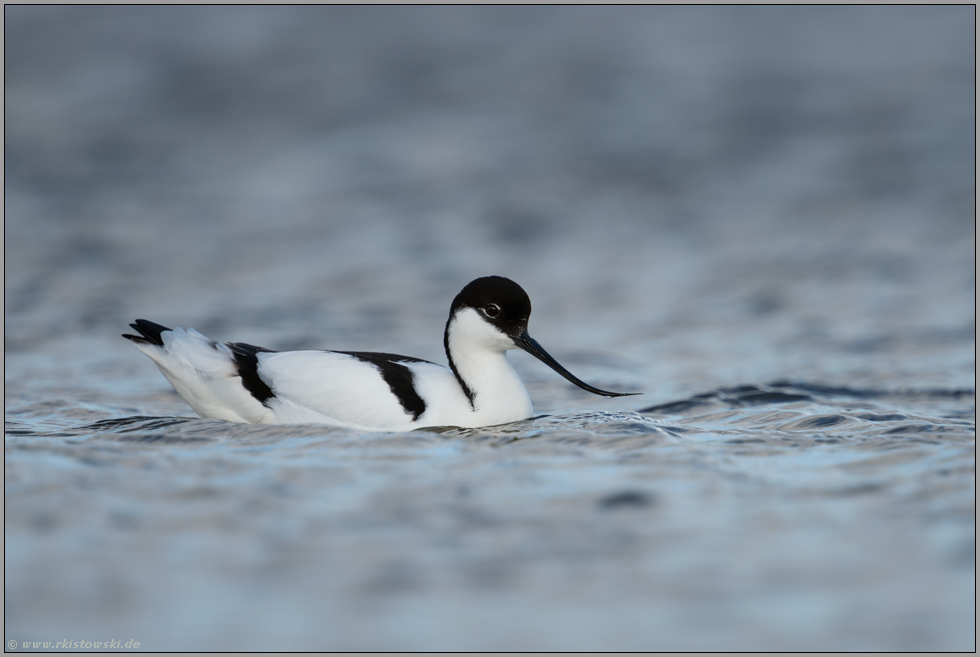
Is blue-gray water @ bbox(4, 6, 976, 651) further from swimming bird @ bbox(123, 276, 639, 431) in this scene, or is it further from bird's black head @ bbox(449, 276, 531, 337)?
bird's black head @ bbox(449, 276, 531, 337)

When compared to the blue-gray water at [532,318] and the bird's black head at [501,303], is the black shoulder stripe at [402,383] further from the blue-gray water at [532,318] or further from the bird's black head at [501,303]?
the bird's black head at [501,303]

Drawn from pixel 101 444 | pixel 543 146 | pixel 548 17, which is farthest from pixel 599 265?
pixel 548 17

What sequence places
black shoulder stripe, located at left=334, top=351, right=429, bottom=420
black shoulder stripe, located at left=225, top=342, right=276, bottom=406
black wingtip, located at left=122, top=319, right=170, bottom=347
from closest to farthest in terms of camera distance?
black shoulder stripe, located at left=334, top=351, right=429, bottom=420
black shoulder stripe, located at left=225, top=342, right=276, bottom=406
black wingtip, located at left=122, top=319, right=170, bottom=347

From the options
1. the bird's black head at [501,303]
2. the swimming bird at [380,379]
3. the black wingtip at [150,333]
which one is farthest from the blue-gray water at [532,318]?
the bird's black head at [501,303]

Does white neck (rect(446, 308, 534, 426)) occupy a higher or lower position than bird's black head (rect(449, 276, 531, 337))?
lower

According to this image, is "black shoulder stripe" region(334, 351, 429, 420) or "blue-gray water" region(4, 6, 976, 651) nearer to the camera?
"blue-gray water" region(4, 6, 976, 651)

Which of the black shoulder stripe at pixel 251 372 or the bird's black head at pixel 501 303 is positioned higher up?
the bird's black head at pixel 501 303

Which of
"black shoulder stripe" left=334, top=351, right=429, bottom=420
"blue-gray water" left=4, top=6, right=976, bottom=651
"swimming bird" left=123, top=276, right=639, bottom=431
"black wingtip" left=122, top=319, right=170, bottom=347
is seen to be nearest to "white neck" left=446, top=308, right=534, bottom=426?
"swimming bird" left=123, top=276, right=639, bottom=431

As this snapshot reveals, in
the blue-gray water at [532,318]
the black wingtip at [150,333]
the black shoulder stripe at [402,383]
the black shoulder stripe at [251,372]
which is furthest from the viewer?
the black wingtip at [150,333]

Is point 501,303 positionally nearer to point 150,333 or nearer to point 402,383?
point 402,383
